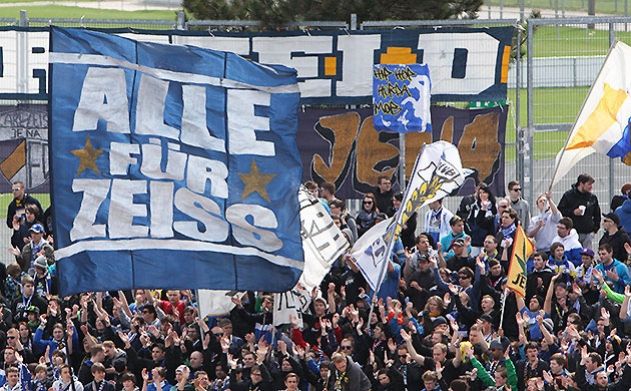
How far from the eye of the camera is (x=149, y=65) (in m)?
19.8

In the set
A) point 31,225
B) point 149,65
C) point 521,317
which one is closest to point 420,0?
point 31,225

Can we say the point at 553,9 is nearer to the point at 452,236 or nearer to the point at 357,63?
the point at 357,63

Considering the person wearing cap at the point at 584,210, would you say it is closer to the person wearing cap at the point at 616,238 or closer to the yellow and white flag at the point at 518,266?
the person wearing cap at the point at 616,238

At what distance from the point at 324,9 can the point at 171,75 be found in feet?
33.4

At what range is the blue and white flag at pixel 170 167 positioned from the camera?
63.5ft

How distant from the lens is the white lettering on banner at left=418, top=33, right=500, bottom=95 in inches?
1099

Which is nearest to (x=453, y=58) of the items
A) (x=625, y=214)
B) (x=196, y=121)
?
(x=625, y=214)

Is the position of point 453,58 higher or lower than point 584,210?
higher

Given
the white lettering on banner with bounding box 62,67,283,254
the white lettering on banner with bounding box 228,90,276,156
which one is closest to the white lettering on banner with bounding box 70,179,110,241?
the white lettering on banner with bounding box 62,67,283,254

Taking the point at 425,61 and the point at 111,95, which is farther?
the point at 425,61

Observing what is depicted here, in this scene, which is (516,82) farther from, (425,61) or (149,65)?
(149,65)

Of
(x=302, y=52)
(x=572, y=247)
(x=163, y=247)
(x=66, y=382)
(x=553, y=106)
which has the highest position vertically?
(x=302, y=52)

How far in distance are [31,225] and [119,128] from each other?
23.4 ft

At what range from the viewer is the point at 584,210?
1014 inches
